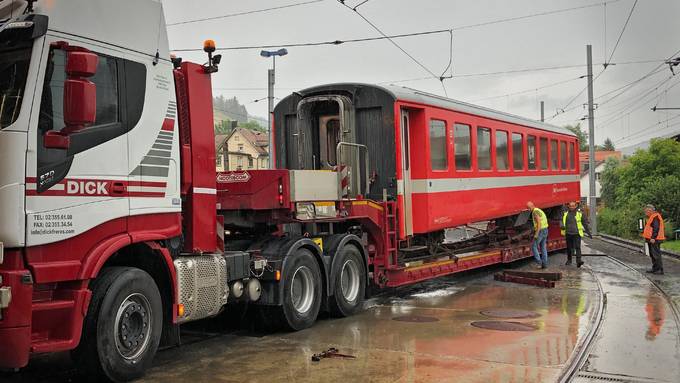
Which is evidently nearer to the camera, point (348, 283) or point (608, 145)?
point (348, 283)

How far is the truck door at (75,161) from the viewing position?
5.41 m

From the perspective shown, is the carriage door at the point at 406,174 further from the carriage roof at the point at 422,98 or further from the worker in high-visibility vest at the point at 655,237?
the worker in high-visibility vest at the point at 655,237

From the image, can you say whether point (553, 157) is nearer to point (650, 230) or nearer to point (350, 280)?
point (650, 230)

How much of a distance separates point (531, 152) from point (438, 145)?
581 centimetres

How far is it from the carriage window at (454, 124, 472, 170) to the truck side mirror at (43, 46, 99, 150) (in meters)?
8.68

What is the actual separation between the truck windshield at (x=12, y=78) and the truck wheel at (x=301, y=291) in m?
4.11

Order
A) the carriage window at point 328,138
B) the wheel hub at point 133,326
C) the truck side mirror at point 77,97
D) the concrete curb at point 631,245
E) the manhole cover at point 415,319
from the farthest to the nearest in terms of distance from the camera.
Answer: the concrete curb at point 631,245, the carriage window at point 328,138, the manhole cover at point 415,319, the wheel hub at point 133,326, the truck side mirror at point 77,97

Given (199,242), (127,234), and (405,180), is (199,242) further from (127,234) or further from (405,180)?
(405,180)

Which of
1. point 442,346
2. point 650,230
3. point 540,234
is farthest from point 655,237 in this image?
point 442,346

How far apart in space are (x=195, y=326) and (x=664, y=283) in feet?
31.8

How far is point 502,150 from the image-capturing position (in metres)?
15.2

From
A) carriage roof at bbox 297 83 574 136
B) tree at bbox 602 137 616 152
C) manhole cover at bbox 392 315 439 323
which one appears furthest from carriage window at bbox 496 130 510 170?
tree at bbox 602 137 616 152

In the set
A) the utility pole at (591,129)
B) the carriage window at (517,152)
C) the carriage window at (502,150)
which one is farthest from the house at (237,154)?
the utility pole at (591,129)

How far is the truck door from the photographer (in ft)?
17.7
